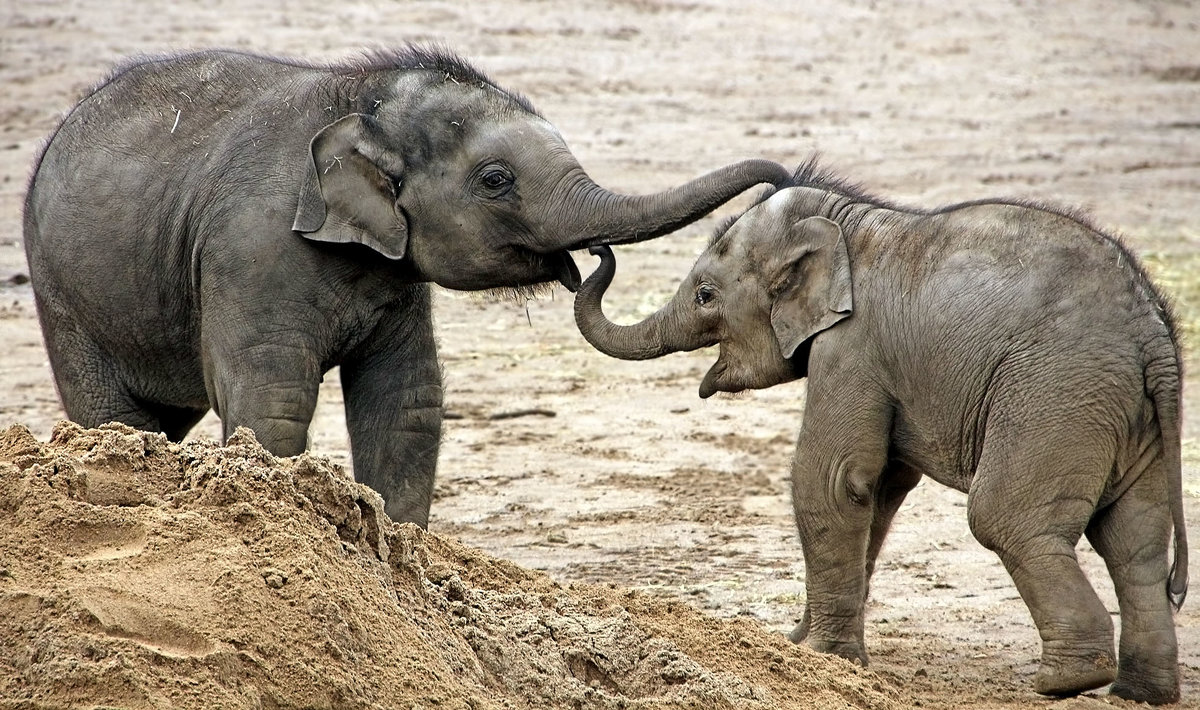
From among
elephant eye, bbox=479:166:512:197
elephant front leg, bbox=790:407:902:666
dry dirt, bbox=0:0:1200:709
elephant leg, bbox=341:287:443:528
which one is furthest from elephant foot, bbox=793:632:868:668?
elephant eye, bbox=479:166:512:197

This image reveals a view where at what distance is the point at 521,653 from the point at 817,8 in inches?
556

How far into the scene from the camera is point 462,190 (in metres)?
6.34

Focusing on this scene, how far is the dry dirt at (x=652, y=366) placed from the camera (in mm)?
4395

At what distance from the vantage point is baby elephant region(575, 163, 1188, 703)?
5.52m

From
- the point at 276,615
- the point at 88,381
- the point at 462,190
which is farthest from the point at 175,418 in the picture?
the point at 276,615

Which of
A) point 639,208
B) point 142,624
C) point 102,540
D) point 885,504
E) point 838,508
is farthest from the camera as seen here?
point 885,504

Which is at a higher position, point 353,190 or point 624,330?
point 353,190

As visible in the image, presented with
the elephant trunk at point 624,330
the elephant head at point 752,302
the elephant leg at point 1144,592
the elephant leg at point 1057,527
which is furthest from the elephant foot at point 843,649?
the elephant trunk at point 624,330

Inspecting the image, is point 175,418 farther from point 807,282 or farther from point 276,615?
point 276,615

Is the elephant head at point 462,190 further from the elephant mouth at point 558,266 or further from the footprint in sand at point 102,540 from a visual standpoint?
the footprint in sand at point 102,540

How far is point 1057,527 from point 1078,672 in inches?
18.0

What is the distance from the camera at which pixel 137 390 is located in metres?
6.96

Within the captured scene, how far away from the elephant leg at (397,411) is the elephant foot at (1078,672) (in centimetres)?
250

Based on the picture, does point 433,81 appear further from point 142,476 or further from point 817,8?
point 817,8
